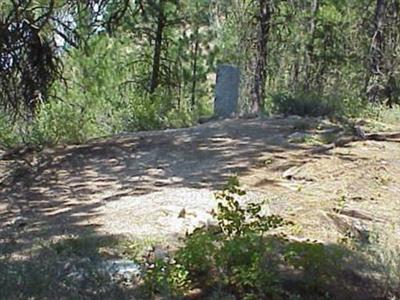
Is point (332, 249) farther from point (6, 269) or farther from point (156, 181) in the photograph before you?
point (156, 181)

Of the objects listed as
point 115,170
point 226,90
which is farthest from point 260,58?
point 115,170

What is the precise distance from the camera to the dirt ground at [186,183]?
Answer: 4.53m

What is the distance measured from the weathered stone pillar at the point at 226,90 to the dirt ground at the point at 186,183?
195cm

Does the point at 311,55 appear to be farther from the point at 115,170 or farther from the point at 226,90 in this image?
the point at 115,170

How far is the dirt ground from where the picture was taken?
4.53 m

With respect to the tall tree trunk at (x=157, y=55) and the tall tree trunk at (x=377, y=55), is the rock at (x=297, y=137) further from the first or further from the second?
the tall tree trunk at (x=377, y=55)

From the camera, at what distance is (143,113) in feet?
35.2

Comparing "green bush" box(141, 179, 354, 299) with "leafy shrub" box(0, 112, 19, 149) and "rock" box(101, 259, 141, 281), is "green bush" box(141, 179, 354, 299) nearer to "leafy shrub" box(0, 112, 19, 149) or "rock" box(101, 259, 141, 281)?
"rock" box(101, 259, 141, 281)

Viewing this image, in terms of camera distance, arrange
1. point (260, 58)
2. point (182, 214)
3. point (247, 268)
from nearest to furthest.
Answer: point (247, 268) → point (182, 214) → point (260, 58)

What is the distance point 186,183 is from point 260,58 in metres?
7.12

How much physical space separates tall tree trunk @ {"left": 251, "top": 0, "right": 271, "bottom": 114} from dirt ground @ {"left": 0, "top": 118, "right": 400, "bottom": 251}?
401 centimetres

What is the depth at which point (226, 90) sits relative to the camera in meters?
10.4

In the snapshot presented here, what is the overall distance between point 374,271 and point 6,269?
1.93 m

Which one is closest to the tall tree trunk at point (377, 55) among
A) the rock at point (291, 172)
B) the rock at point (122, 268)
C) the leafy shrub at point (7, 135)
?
the leafy shrub at point (7, 135)
